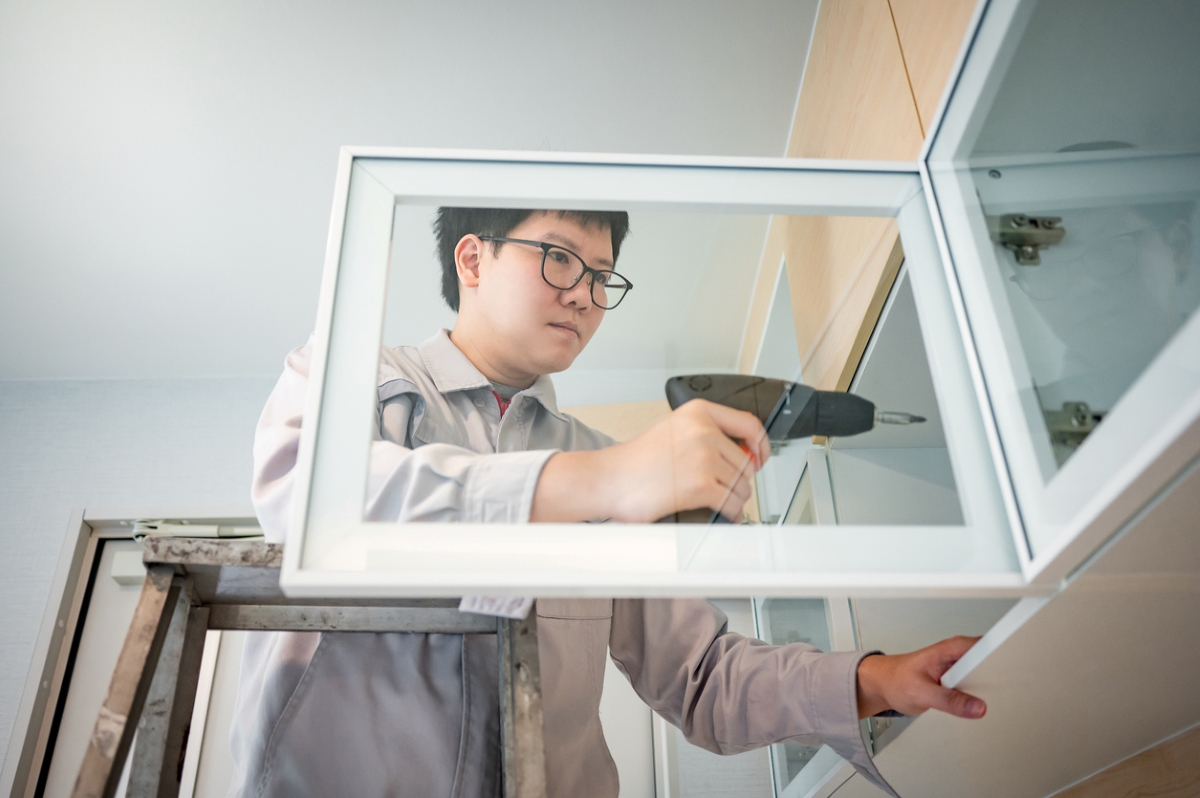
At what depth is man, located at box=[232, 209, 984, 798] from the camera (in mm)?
589

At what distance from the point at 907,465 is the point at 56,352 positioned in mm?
2674

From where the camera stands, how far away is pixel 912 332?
0.68 m

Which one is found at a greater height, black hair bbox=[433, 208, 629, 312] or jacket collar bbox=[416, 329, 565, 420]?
black hair bbox=[433, 208, 629, 312]

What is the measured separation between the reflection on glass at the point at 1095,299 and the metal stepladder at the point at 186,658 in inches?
18.3

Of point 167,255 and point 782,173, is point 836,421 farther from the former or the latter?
point 167,255

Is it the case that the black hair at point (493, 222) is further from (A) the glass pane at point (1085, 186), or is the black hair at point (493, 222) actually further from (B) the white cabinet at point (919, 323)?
(A) the glass pane at point (1085, 186)

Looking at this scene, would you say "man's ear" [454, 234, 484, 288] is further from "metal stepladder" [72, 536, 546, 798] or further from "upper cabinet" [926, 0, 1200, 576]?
"upper cabinet" [926, 0, 1200, 576]

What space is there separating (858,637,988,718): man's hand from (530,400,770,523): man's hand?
0.30 m

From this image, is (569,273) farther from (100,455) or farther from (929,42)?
(100,455)

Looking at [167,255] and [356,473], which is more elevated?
[167,255]

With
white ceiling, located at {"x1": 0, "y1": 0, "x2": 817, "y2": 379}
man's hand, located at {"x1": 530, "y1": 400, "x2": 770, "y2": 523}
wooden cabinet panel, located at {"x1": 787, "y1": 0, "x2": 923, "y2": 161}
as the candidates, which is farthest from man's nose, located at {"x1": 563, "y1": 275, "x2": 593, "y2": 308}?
white ceiling, located at {"x1": 0, "y1": 0, "x2": 817, "y2": 379}

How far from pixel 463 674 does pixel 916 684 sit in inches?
18.1

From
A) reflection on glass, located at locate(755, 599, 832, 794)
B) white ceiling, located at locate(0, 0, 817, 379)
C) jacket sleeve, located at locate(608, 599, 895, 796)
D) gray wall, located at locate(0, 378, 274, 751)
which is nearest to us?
jacket sleeve, located at locate(608, 599, 895, 796)

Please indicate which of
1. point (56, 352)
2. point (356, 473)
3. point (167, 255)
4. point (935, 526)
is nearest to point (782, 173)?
point (935, 526)
